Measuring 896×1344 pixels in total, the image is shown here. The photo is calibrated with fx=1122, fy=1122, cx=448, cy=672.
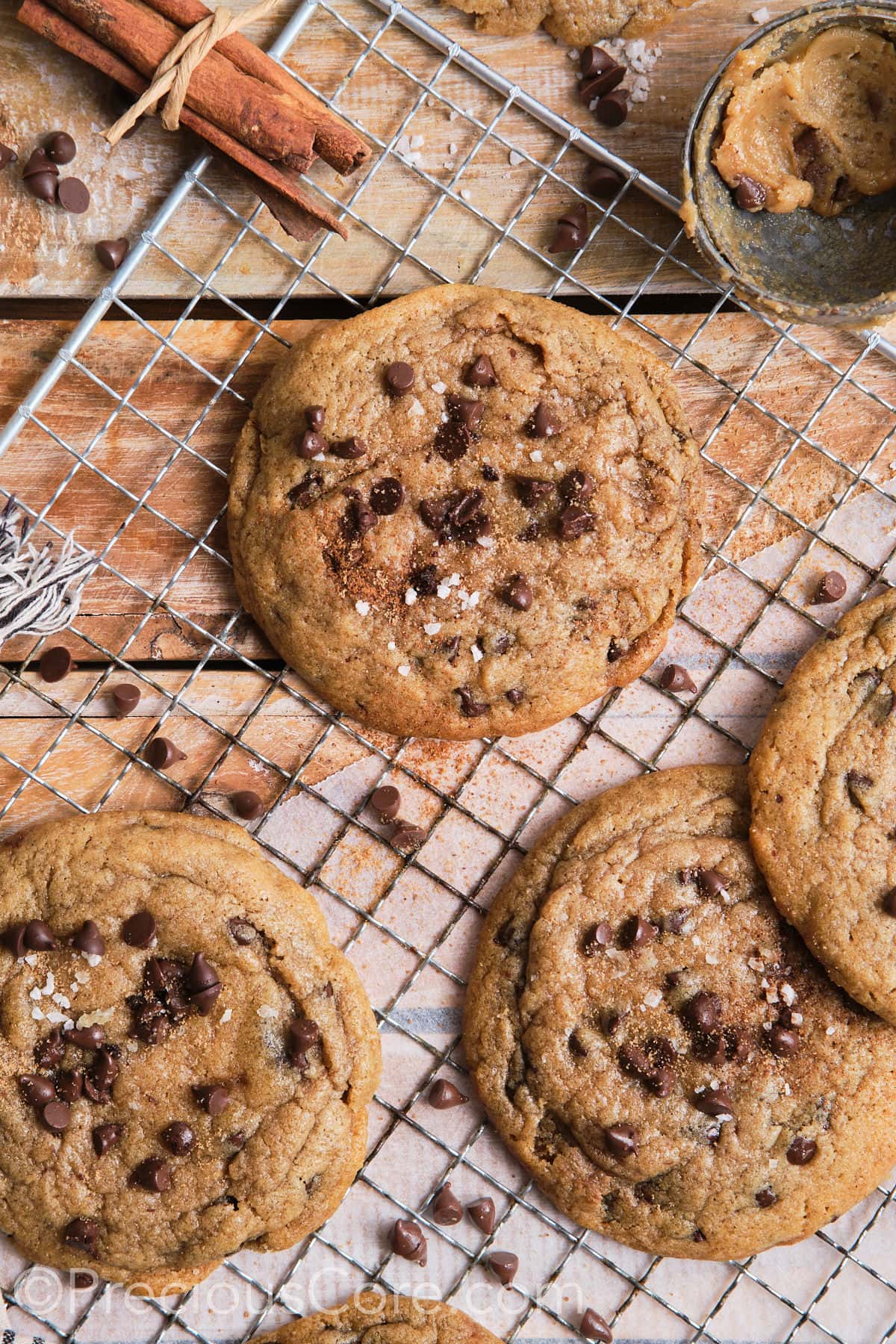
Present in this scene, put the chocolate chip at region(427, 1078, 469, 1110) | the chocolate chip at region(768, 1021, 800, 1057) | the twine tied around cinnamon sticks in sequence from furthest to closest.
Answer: the chocolate chip at region(427, 1078, 469, 1110) → the chocolate chip at region(768, 1021, 800, 1057) → the twine tied around cinnamon sticks

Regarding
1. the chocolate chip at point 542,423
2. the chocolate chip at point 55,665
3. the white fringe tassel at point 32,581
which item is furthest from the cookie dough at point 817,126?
the chocolate chip at point 55,665

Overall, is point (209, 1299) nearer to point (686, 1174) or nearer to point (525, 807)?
point (686, 1174)

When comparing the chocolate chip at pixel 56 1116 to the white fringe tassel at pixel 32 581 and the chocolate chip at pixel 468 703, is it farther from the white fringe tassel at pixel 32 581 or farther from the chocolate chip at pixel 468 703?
the chocolate chip at pixel 468 703

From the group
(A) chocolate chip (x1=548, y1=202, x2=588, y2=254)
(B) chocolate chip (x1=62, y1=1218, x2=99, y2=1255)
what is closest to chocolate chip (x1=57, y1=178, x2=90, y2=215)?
(A) chocolate chip (x1=548, y1=202, x2=588, y2=254)

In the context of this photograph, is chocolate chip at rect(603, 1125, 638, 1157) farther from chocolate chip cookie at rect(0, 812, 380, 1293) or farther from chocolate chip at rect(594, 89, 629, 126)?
chocolate chip at rect(594, 89, 629, 126)

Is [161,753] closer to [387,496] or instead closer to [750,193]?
[387,496]

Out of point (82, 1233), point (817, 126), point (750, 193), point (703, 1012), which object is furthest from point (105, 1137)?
point (817, 126)
